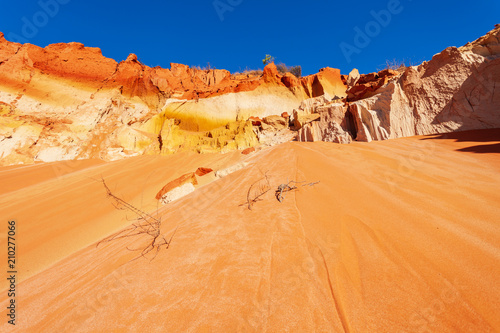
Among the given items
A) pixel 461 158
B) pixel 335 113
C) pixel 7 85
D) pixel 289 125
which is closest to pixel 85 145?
pixel 7 85

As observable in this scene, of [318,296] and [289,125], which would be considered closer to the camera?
[318,296]

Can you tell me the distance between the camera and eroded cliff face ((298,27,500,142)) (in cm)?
493

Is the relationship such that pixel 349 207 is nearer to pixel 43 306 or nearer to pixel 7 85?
pixel 43 306

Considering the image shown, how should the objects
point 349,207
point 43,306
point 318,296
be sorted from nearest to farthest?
point 318,296, point 43,306, point 349,207

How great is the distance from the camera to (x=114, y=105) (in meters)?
15.0

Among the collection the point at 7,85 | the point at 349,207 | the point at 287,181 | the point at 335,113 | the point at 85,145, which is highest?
the point at 7,85

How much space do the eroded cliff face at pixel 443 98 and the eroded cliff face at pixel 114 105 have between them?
277 inches

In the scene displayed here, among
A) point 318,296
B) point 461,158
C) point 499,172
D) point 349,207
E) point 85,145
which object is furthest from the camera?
point 85,145

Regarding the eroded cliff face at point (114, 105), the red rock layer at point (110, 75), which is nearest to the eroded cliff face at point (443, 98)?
the eroded cliff face at point (114, 105)

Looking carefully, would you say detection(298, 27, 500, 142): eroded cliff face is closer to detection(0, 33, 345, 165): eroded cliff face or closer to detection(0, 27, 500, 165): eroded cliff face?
detection(0, 27, 500, 165): eroded cliff face

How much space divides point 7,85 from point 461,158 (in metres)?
22.8

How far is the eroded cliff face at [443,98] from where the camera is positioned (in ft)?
16.2

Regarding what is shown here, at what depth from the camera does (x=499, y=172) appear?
2.45 metres

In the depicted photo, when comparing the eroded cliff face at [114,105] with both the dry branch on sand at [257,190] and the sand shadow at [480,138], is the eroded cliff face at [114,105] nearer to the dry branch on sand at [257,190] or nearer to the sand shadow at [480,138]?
the dry branch on sand at [257,190]
